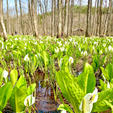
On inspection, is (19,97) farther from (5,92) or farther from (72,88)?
(72,88)

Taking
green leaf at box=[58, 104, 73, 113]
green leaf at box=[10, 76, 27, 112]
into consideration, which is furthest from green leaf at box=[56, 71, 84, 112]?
green leaf at box=[10, 76, 27, 112]

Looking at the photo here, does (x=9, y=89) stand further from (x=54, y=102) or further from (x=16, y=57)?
(x=16, y=57)

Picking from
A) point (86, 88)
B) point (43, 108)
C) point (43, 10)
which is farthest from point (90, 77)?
point (43, 10)

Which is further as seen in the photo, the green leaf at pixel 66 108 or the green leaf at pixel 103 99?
the green leaf at pixel 66 108

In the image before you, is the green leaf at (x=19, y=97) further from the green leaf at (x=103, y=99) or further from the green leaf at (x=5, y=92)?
the green leaf at (x=103, y=99)

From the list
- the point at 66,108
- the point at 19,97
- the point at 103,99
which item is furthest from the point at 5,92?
the point at 103,99

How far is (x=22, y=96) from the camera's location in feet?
2.72

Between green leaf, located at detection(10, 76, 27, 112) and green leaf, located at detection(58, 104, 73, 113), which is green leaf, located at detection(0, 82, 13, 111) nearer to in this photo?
green leaf, located at detection(10, 76, 27, 112)

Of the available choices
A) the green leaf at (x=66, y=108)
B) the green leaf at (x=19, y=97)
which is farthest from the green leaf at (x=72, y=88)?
the green leaf at (x=19, y=97)

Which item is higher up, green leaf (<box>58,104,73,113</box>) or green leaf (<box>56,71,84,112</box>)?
green leaf (<box>56,71,84,112</box>)

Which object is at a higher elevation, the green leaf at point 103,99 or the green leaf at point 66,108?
the green leaf at point 103,99

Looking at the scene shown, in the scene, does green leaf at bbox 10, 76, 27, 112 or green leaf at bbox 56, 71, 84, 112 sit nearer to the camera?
green leaf at bbox 56, 71, 84, 112

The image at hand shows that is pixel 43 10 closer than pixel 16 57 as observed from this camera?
No

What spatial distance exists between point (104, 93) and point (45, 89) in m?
1.05
